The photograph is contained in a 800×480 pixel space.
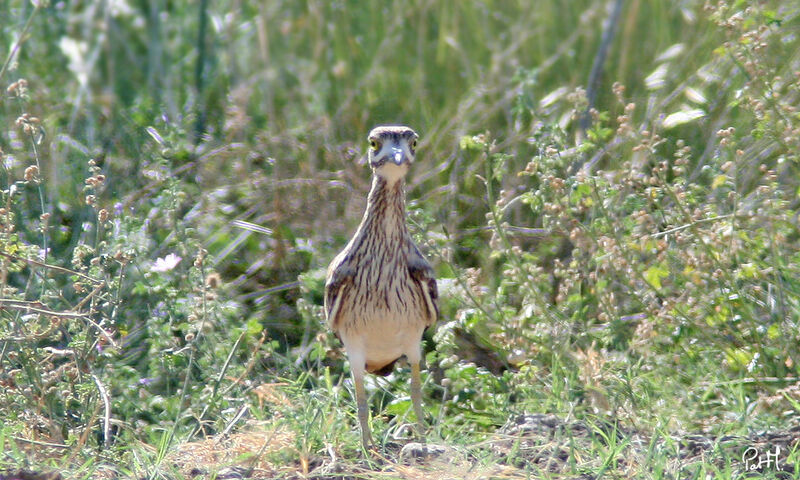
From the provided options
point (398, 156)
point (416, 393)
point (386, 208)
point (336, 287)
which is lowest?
point (416, 393)

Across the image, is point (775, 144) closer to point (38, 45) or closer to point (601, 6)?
point (601, 6)

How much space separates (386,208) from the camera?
4.32 m

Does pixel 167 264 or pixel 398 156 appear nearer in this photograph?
pixel 398 156

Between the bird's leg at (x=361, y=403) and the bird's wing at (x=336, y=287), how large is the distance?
188 mm

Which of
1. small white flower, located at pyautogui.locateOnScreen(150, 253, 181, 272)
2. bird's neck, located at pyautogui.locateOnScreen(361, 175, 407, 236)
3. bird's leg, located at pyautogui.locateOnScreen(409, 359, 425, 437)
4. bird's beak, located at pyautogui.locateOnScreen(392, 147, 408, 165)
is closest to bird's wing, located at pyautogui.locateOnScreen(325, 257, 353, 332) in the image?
bird's neck, located at pyautogui.locateOnScreen(361, 175, 407, 236)

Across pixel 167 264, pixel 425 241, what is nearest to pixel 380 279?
pixel 425 241

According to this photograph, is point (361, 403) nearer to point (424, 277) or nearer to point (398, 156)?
point (424, 277)

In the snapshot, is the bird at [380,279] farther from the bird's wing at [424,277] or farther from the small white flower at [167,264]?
the small white flower at [167,264]

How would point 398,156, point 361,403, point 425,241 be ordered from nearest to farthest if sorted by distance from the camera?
point 398,156 < point 361,403 < point 425,241

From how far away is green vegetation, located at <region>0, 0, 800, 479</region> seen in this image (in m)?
3.99

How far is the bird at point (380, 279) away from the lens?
169 inches

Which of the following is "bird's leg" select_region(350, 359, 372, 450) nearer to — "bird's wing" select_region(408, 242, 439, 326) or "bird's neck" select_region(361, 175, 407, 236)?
"bird's wing" select_region(408, 242, 439, 326)

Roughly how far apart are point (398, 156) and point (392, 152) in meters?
0.05

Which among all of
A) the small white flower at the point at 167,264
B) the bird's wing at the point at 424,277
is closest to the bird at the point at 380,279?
the bird's wing at the point at 424,277
